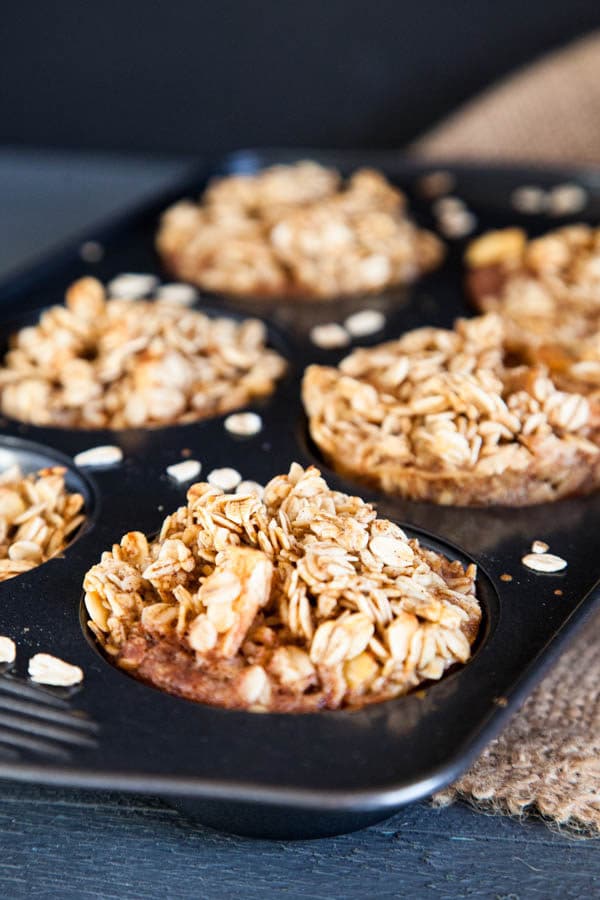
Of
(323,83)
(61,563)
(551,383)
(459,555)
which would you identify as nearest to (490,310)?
(551,383)

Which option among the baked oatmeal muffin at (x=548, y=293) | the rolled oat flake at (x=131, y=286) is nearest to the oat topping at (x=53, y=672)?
the baked oatmeal muffin at (x=548, y=293)

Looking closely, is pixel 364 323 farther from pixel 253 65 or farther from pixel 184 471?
pixel 253 65

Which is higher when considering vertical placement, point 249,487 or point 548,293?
point 249,487

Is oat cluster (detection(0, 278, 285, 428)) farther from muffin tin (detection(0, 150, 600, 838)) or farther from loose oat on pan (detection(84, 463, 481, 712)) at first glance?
loose oat on pan (detection(84, 463, 481, 712))

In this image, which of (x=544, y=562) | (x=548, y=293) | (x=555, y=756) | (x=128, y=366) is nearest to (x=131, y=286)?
(x=128, y=366)

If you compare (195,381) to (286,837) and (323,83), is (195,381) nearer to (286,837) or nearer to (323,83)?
(286,837)

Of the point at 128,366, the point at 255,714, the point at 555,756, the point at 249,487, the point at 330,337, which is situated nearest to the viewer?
the point at 255,714

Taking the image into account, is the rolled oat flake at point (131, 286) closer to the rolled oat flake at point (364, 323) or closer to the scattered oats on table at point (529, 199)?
the rolled oat flake at point (364, 323)
